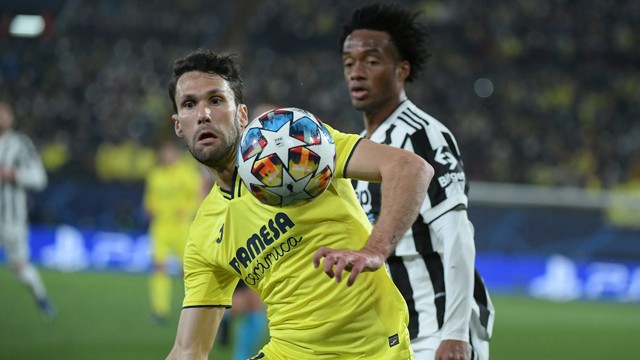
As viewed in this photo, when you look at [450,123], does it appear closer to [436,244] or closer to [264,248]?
[436,244]

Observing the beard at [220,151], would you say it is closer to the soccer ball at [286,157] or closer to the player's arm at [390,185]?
the soccer ball at [286,157]

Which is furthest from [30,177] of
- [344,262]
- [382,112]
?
[344,262]

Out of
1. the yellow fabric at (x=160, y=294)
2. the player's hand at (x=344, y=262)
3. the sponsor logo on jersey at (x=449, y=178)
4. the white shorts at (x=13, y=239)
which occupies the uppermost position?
the white shorts at (x=13, y=239)

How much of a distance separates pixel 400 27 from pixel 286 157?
1.97 meters

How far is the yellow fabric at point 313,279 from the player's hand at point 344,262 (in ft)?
1.81

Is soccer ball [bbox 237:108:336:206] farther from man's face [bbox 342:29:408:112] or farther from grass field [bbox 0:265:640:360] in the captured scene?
grass field [bbox 0:265:640:360]

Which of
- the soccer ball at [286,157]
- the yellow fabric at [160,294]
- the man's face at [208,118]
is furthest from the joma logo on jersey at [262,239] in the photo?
the yellow fabric at [160,294]

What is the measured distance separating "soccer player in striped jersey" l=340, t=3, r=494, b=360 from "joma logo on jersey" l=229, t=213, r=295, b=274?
892 mm

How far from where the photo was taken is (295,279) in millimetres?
3588

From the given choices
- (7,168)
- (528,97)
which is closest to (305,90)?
(528,97)

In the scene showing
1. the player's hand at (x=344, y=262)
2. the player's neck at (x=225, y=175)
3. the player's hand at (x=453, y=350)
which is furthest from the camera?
the player's hand at (x=453, y=350)

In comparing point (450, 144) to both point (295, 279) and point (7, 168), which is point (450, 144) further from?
point (7, 168)

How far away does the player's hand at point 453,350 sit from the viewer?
13.3 ft

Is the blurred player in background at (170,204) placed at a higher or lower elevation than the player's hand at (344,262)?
higher
